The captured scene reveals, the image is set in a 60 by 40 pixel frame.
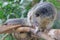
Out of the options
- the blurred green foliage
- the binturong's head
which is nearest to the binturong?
the binturong's head

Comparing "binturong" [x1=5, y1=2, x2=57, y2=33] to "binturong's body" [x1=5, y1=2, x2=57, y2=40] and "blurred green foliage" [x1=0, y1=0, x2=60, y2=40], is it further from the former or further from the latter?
"blurred green foliage" [x1=0, y1=0, x2=60, y2=40]

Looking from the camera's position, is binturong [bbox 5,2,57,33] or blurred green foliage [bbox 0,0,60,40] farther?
blurred green foliage [bbox 0,0,60,40]

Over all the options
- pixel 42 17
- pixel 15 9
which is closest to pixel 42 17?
pixel 42 17

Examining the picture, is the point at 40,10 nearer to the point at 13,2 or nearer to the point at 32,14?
the point at 32,14

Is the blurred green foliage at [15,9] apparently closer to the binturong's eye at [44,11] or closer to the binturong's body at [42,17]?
the binturong's body at [42,17]

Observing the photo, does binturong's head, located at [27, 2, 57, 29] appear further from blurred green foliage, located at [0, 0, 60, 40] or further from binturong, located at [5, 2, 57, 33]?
blurred green foliage, located at [0, 0, 60, 40]

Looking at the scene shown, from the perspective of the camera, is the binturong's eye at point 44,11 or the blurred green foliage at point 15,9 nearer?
the binturong's eye at point 44,11

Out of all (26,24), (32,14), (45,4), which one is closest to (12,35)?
(26,24)

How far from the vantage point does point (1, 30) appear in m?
1.47

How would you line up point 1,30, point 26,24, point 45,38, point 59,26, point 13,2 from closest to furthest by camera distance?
point 45,38 < point 1,30 < point 26,24 < point 59,26 < point 13,2

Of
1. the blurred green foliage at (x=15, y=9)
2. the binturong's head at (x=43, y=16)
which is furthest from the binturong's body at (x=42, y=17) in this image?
the blurred green foliage at (x=15, y=9)

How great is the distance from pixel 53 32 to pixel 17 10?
685 millimetres

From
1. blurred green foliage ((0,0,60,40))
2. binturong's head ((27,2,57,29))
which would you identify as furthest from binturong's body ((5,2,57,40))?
blurred green foliage ((0,0,60,40))

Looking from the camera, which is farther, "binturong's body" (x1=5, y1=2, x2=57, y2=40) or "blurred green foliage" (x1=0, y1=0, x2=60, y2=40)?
"blurred green foliage" (x1=0, y1=0, x2=60, y2=40)
